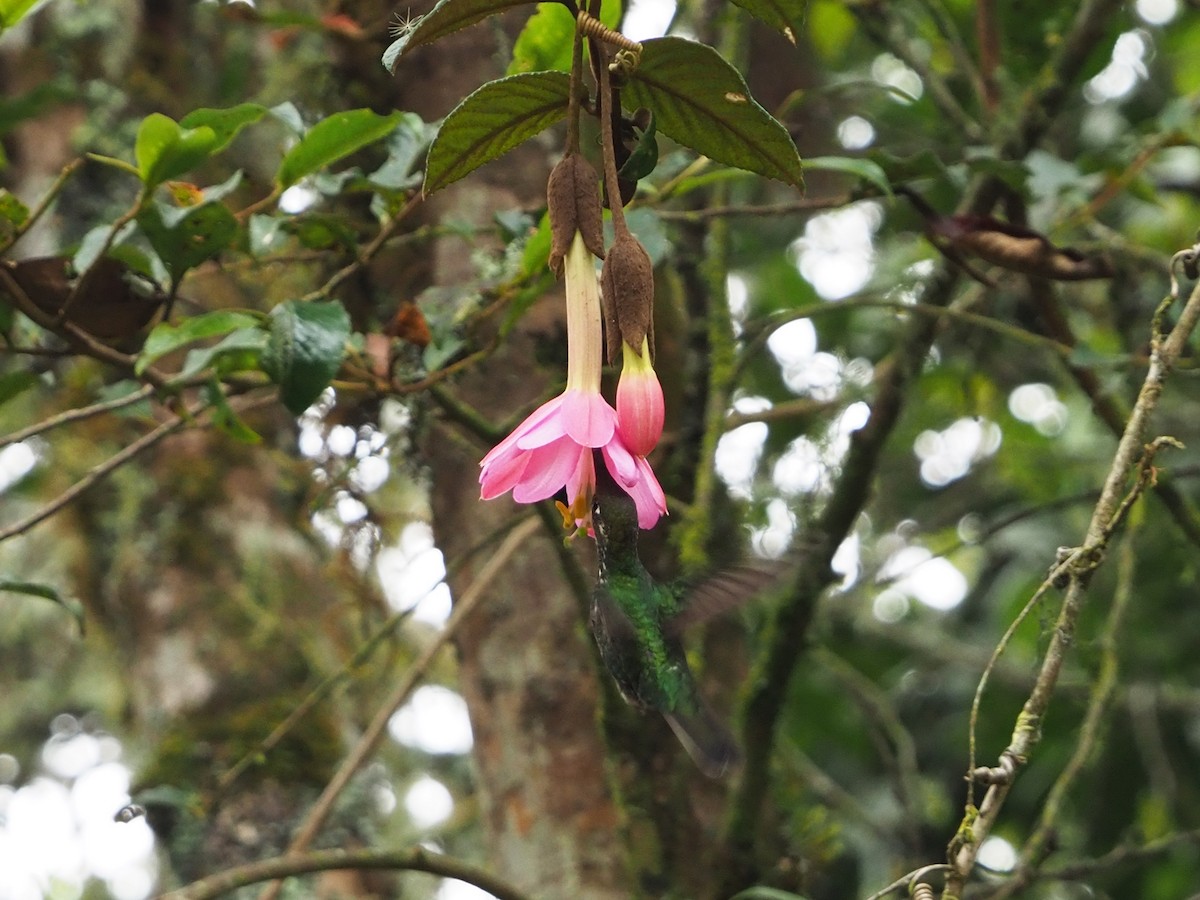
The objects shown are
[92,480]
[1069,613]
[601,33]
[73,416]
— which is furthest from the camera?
[92,480]

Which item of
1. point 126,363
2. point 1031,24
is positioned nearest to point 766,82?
point 1031,24

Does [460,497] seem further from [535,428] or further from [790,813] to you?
[535,428]

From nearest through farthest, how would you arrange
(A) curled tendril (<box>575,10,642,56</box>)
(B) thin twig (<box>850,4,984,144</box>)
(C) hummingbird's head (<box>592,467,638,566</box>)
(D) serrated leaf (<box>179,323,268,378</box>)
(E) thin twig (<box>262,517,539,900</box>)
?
(A) curled tendril (<box>575,10,642,56</box>) < (C) hummingbird's head (<box>592,467,638,566</box>) < (D) serrated leaf (<box>179,323,268,378</box>) < (E) thin twig (<box>262,517,539,900</box>) < (B) thin twig (<box>850,4,984,144</box>)

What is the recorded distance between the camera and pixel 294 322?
111 centimetres

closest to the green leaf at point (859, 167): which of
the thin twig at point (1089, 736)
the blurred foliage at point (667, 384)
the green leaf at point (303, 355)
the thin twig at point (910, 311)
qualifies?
the blurred foliage at point (667, 384)

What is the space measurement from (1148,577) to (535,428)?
269cm

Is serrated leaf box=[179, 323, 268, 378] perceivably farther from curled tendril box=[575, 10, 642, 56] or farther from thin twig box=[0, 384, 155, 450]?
curled tendril box=[575, 10, 642, 56]

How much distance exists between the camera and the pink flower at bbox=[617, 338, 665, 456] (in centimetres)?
69

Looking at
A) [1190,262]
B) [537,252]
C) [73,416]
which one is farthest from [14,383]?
[1190,262]

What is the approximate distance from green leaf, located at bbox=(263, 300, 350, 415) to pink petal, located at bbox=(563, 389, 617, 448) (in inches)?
16.3

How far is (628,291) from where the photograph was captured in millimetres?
704

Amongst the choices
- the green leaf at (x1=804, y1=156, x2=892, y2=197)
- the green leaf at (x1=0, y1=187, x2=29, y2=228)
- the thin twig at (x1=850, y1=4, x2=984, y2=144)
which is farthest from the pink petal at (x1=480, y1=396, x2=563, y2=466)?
the thin twig at (x1=850, y1=4, x2=984, y2=144)

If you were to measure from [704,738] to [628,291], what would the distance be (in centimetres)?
61

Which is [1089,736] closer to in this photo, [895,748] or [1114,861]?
[1114,861]
